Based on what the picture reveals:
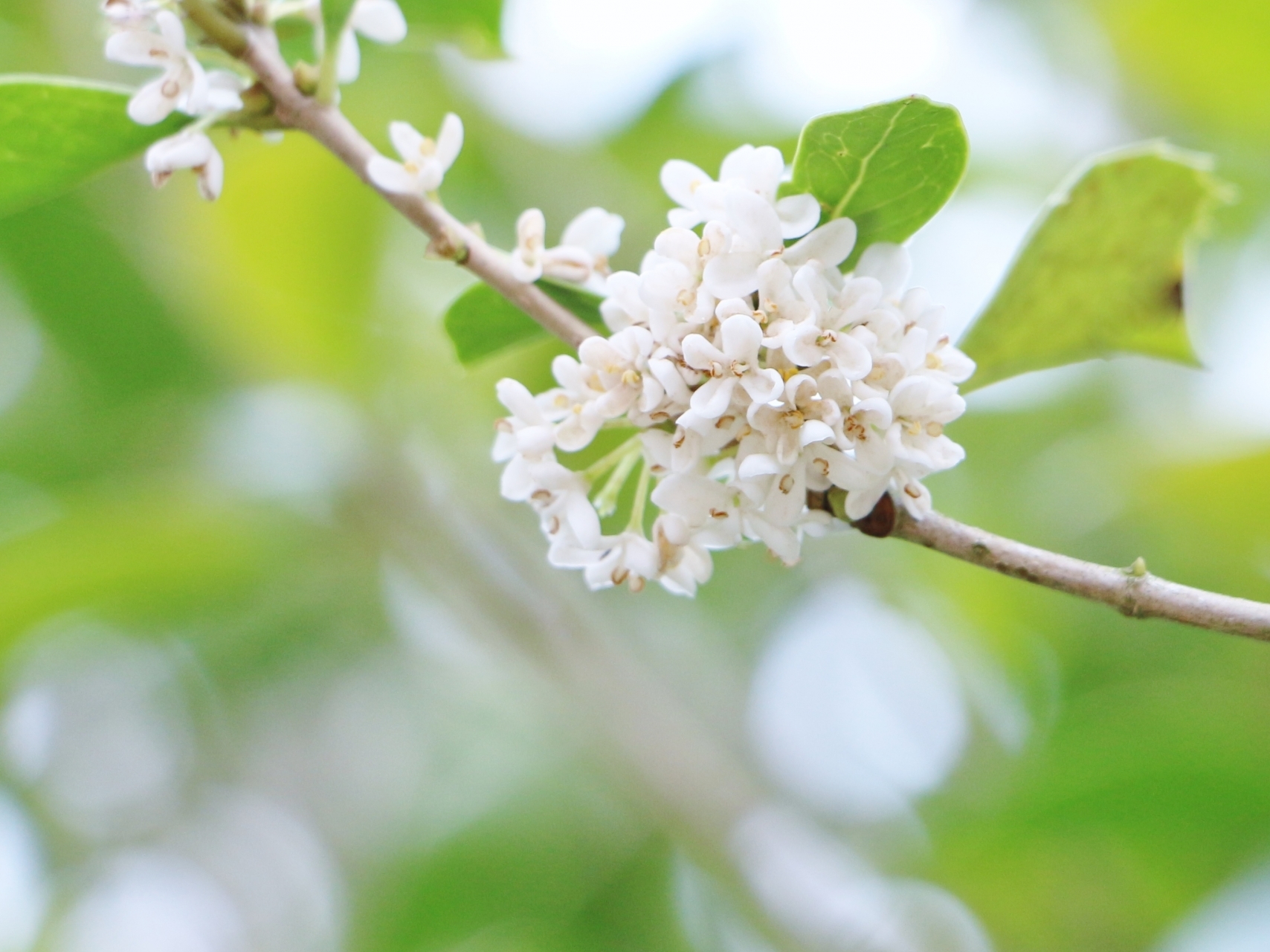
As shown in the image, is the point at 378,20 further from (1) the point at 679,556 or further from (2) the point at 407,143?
(1) the point at 679,556

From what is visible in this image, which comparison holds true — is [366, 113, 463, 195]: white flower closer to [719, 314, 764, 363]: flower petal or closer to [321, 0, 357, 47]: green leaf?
[321, 0, 357, 47]: green leaf

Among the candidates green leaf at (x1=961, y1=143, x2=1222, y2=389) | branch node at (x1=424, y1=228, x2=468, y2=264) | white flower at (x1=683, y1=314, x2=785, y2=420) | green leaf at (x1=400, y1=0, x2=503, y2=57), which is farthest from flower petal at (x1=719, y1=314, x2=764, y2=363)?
green leaf at (x1=400, y1=0, x2=503, y2=57)

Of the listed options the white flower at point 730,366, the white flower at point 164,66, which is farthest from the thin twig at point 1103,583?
the white flower at point 164,66

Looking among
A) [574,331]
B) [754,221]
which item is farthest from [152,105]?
[754,221]

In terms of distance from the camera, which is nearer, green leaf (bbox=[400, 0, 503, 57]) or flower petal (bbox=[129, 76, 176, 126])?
flower petal (bbox=[129, 76, 176, 126])

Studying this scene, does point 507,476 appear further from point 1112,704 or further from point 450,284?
point 450,284

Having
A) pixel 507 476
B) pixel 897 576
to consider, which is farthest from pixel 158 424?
pixel 507 476
